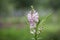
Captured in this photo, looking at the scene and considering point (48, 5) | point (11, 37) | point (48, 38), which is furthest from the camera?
point (48, 5)

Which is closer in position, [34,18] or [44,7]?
[34,18]

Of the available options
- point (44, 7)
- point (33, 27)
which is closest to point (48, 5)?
point (44, 7)

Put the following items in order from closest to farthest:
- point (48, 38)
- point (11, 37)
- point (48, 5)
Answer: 1. point (48, 38)
2. point (11, 37)
3. point (48, 5)

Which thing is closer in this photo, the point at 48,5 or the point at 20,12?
the point at 48,5

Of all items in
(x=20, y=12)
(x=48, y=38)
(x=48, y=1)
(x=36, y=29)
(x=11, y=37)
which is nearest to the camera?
(x=36, y=29)

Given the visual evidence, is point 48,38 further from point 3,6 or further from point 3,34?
point 3,6

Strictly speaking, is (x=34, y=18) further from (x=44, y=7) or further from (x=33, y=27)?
(x=44, y=7)

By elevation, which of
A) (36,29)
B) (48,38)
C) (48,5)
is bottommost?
(36,29)

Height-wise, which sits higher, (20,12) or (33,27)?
(20,12)

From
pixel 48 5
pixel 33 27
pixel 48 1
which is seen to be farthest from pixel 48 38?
pixel 48 1
